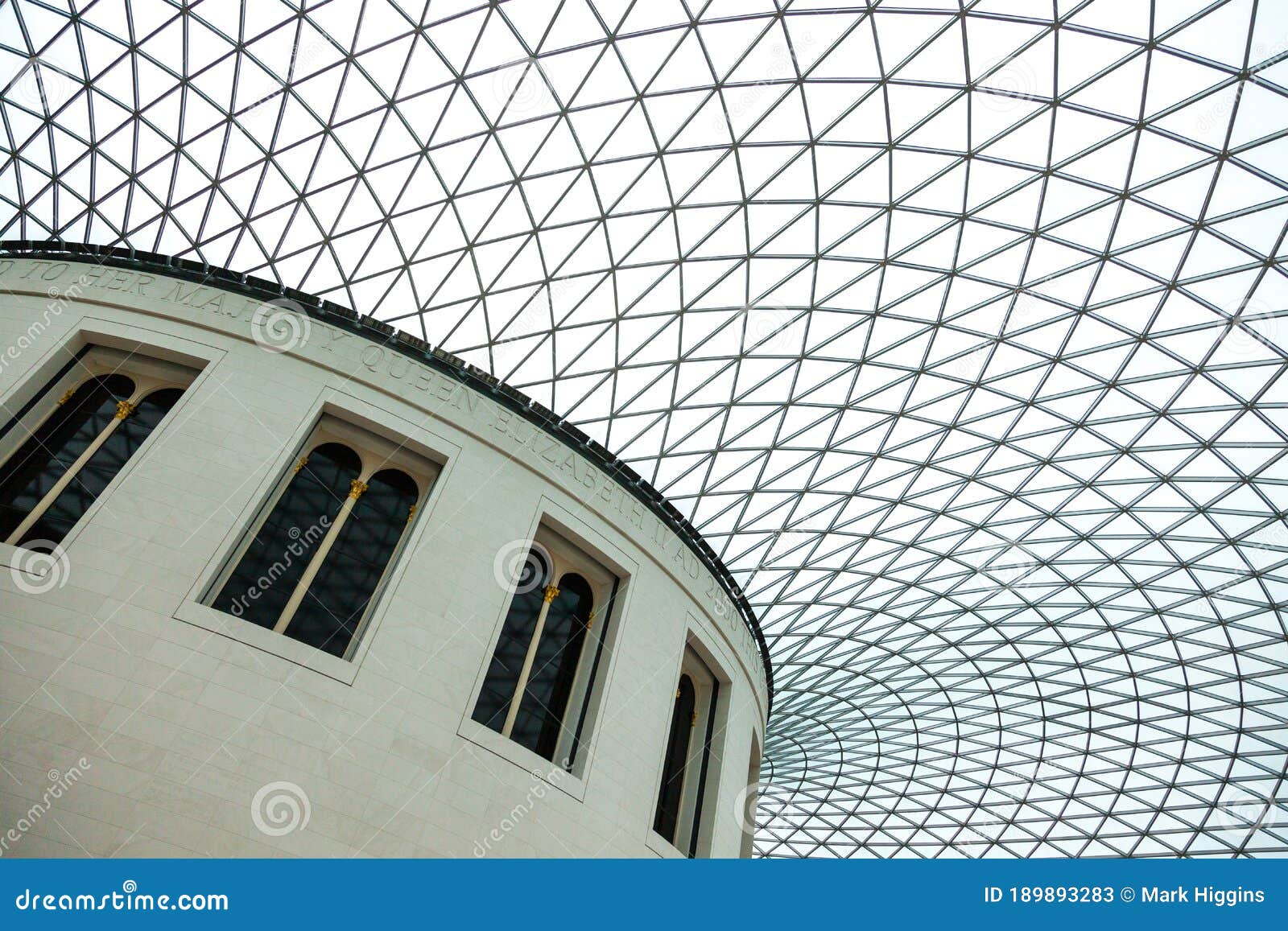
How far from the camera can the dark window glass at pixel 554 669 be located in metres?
22.8

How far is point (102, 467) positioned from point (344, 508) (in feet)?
19.9

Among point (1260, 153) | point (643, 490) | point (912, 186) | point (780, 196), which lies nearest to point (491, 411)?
point (643, 490)

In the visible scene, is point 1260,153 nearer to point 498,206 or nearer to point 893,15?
point 893,15

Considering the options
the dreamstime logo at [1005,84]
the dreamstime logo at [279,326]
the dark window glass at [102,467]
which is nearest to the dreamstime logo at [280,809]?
the dark window glass at [102,467]

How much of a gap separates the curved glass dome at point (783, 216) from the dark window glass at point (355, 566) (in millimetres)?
5887

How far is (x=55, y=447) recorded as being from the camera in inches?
877
